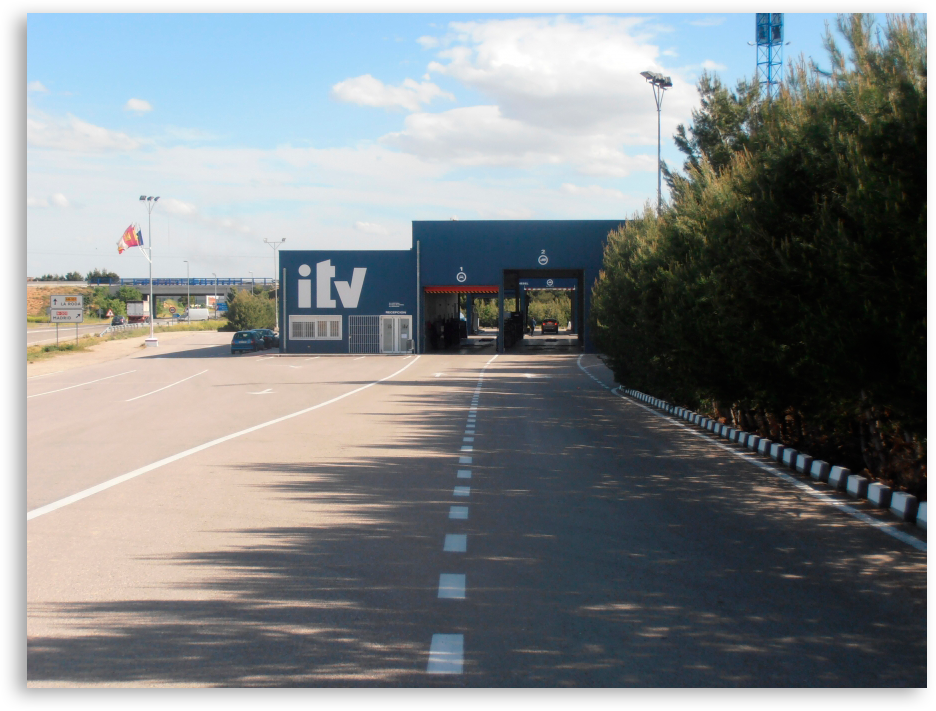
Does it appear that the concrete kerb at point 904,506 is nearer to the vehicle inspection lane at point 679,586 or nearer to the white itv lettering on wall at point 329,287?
the vehicle inspection lane at point 679,586

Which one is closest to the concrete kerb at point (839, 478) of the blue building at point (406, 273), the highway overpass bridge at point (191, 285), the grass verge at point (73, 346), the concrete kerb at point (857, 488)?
the concrete kerb at point (857, 488)

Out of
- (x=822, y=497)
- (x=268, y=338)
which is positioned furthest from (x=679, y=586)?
(x=268, y=338)

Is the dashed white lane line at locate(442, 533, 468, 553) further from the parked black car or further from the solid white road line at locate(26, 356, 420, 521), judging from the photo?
the parked black car

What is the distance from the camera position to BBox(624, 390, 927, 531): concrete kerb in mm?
8102

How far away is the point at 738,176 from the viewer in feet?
43.7

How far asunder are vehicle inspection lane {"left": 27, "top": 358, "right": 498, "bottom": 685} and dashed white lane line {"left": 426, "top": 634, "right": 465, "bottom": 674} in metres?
0.08

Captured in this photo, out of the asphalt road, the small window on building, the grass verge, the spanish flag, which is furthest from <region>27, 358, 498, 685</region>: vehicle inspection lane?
the spanish flag

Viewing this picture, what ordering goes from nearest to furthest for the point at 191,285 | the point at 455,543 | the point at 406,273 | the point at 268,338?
the point at 455,543 → the point at 406,273 → the point at 268,338 → the point at 191,285

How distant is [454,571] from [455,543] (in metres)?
0.85

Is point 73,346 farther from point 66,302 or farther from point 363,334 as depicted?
point 363,334

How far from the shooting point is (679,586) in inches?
239

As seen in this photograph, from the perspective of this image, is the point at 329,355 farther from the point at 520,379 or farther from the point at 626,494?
the point at 626,494

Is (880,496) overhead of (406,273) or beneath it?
beneath

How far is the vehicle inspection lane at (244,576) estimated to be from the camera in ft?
15.4
